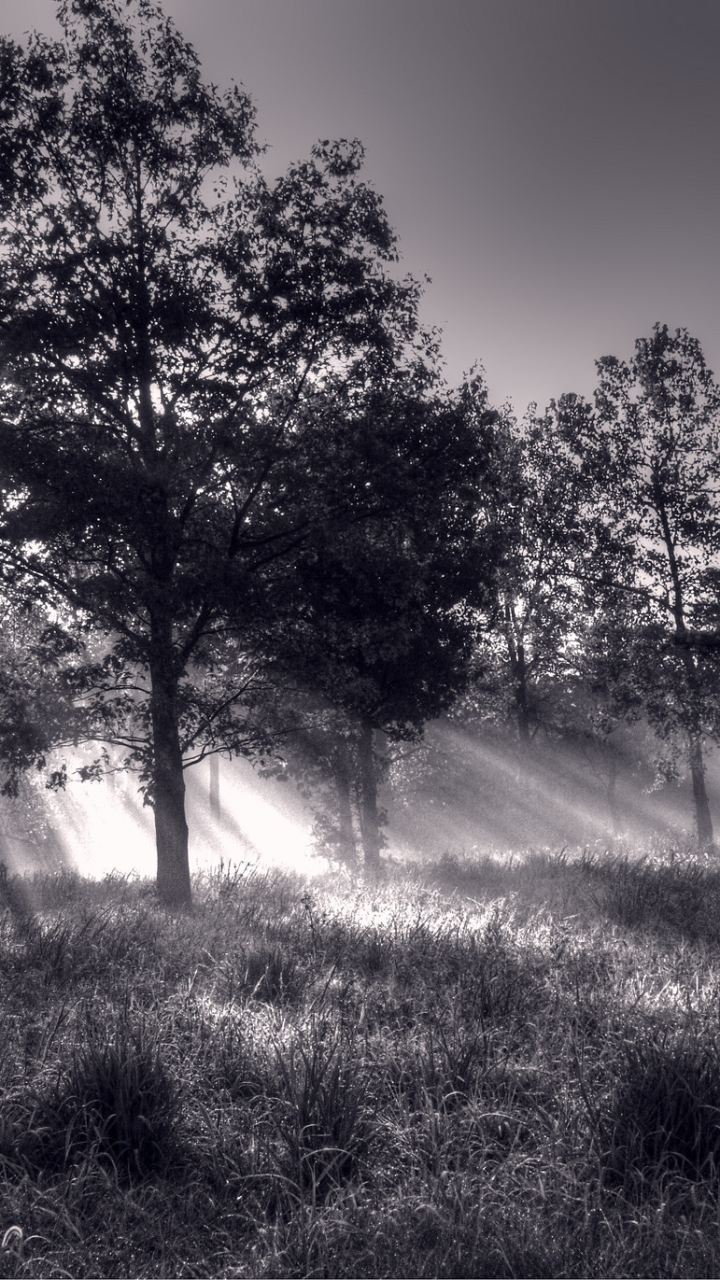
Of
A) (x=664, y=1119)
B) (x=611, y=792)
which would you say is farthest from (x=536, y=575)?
(x=611, y=792)

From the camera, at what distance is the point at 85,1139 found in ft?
11.3

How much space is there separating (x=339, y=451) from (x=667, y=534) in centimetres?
1086

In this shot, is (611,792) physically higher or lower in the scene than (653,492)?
lower

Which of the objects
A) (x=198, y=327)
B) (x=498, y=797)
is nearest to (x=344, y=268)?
(x=198, y=327)

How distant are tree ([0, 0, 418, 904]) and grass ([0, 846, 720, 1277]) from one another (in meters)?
5.29

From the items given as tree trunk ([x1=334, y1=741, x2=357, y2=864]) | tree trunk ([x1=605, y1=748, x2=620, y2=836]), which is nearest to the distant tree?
tree trunk ([x1=334, y1=741, x2=357, y2=864])

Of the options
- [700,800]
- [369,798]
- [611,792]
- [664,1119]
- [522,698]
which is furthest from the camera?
[611,792]

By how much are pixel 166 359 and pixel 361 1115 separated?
10.0m

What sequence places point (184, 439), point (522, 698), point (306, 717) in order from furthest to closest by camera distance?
1. point (522, 698)
2. point (306, 717)
3. point (184, 439)

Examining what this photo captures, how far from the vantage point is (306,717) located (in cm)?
1659

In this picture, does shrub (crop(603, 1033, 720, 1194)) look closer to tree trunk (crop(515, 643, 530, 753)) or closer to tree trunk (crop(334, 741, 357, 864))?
tree trunk (crop(334, 741, 357, 864))

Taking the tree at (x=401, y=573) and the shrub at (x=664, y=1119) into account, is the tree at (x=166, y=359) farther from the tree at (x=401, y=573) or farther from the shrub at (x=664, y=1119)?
the shrub at (x=664, y=1119)

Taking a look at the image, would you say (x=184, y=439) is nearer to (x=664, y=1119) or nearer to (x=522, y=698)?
(x=664, y=1119)

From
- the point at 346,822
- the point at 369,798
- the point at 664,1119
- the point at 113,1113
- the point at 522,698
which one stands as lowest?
the point at 346,822
